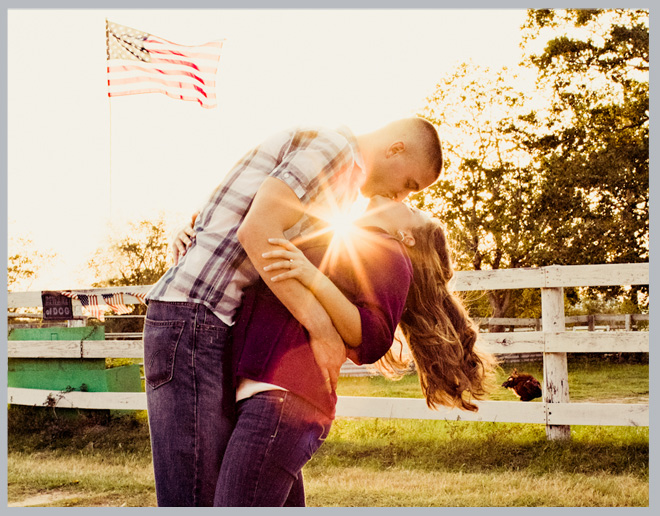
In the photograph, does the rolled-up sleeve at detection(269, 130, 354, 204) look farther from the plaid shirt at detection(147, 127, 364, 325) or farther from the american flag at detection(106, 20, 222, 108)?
the american flag at detection(106, 20, 222, 108)

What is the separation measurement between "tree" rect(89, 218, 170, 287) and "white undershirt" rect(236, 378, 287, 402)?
65.7 feet

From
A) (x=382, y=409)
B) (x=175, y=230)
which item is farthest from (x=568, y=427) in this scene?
(x=175, y=230)

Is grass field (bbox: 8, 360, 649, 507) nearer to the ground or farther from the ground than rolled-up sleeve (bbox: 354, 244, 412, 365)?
nearer to the ground

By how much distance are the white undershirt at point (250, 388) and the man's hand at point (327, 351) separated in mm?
104

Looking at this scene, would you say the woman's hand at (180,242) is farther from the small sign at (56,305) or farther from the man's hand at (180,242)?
the small sign at (56,305)

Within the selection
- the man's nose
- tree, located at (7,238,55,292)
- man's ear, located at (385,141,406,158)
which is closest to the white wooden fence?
the man's nose

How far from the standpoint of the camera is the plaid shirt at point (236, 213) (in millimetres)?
Result: 1365

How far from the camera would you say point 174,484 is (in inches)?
52.4

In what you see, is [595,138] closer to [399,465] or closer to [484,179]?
[484,179]

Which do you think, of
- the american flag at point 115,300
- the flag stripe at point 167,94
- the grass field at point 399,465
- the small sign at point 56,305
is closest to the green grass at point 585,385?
the grass field at point 399,465

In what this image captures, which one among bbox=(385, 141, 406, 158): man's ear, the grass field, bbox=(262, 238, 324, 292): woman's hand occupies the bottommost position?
the grass field

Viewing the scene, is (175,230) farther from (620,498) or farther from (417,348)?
(620,498)

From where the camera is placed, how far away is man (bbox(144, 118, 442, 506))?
4.25ft

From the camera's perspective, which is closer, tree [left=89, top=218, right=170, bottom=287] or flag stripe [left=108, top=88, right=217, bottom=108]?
flag stripe [left=108, top=88, right=217, bottom=108]
